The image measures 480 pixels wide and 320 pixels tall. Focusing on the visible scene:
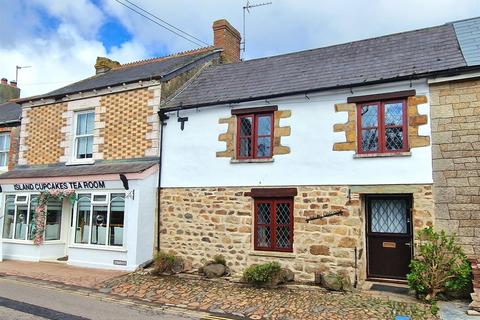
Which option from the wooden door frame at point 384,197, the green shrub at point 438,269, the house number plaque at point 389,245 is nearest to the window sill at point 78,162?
the wooden door frame at point 384,197

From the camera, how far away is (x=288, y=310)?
8328 millimetres

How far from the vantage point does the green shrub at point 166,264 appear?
11.7m

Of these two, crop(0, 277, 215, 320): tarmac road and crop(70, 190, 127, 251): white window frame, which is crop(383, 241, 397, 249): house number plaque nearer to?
crop(0, 277, 215, 320): tarmac road

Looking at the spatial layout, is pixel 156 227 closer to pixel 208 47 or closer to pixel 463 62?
pixel 208 47

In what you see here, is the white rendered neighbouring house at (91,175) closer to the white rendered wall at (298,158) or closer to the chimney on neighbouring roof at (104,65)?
the white rendered wall at (298,158)

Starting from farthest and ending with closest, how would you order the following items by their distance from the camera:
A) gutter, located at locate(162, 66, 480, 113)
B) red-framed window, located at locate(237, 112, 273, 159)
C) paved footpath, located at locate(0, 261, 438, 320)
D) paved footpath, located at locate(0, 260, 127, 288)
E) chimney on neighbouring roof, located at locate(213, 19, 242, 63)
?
chimney on neighbouring roof, located at locate(213, 19, 242, 63)
red-framed window, located at locate(237, 112, 273, 159)
paved footpath, located at locate(0, 260, 127, 288)
gutter, located at locate(162, 66, 480, 113)
paved footpath, located at locate(0, 261, 438, 320)

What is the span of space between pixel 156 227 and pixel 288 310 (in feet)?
19.7

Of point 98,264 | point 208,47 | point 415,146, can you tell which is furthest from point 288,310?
point 208,47

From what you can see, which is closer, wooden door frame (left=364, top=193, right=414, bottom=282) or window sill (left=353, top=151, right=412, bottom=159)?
window sill (left=353, top=151, right=412, bottom=159)

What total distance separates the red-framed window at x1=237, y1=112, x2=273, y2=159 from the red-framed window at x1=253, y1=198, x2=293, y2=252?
1367mm

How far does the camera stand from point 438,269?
8625 millimetres

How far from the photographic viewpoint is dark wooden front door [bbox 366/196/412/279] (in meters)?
10.3

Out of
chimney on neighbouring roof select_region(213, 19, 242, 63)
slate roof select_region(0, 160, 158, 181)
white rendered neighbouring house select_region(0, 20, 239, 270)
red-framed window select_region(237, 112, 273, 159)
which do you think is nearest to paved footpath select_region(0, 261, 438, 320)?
white rendered neighbouring house select_region(0, 20, 239, 270)

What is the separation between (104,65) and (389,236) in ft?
52.0
